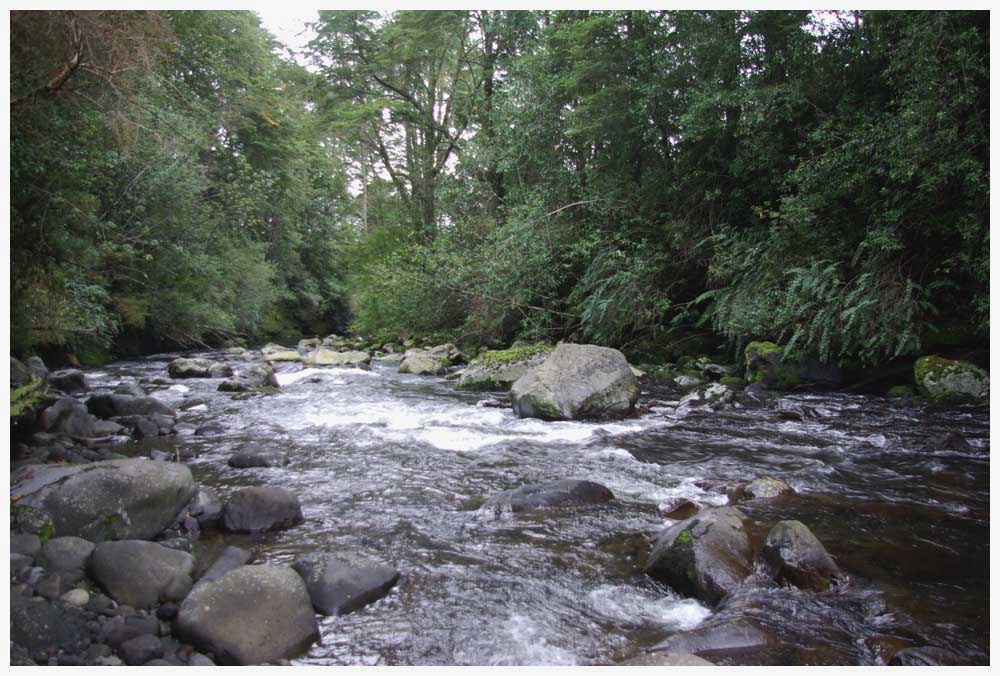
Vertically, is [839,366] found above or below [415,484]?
above

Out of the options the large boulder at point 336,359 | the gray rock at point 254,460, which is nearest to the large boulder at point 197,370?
the large boulder at point 336,359

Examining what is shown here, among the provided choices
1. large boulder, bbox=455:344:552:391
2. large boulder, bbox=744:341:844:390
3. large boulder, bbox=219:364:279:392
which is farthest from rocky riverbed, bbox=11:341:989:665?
large boulder, bbox=455:344:552:391

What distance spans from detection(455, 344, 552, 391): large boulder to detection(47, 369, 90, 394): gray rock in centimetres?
652

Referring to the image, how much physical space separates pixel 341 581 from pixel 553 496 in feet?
6.54

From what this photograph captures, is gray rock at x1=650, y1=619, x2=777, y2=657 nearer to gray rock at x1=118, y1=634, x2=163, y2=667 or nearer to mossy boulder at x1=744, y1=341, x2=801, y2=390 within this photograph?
gray rock at x1=118, y1=634, x2=163, y2=667

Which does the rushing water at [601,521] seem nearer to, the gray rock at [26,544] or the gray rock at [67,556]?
the gray rock at [67,556]

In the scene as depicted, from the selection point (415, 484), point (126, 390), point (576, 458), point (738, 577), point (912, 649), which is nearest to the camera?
point (912, 649)

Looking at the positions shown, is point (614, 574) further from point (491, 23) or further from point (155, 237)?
point (491, 23)

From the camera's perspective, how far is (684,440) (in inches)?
284

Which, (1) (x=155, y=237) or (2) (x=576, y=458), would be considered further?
(1) (x=155, y=237)

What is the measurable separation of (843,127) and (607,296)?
18.7ft

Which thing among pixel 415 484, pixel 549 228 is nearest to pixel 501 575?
pixel 415 484

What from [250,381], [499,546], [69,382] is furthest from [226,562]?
[69,382]

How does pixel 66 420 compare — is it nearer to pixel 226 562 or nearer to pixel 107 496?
pixel 107 496
